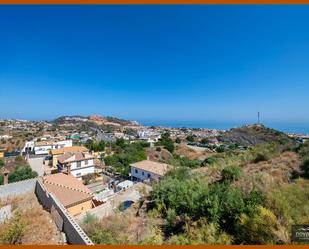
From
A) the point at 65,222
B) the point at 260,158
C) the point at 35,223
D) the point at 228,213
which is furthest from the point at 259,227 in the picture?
the point at 260,158

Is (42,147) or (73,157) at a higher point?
(73,157)

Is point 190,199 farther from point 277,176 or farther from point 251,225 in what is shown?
point 277,176

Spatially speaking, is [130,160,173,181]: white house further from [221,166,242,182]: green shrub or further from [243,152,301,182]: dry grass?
[221,166,242,182]: green shrub

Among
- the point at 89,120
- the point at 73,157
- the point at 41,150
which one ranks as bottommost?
the point at 41,150

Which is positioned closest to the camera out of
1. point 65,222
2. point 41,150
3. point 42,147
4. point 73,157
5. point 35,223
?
point 65,222

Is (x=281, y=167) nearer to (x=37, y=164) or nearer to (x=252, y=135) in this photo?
(x=37, y=164)

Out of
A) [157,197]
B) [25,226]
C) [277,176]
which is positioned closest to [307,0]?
[277,176]
